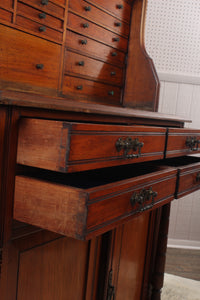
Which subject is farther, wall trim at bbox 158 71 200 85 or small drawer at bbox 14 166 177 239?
wall trim at bbox 158 71 200 85

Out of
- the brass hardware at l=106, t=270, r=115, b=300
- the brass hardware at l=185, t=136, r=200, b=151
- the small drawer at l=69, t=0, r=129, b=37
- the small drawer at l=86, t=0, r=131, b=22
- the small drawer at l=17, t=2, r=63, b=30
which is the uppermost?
the small drawer at l=86, t=0, r=131, b=22

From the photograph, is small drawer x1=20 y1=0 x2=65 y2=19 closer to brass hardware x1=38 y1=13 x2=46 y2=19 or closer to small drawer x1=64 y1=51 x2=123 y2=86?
brass hardware x1=38 y1=13 x2=46 y2=19

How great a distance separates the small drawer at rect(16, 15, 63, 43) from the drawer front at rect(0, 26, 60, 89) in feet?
0.10

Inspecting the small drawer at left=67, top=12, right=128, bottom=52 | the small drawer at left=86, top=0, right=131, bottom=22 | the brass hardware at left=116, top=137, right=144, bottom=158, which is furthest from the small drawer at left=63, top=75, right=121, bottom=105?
the brass hardware at left=116, top=137, right=144, bottom=158

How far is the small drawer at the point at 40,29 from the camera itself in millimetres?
1435

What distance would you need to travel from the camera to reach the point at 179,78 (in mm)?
3377

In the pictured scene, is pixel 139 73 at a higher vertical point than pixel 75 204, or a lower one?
higher

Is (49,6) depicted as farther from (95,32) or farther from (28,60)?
(95,32)

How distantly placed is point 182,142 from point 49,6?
88 centimetres

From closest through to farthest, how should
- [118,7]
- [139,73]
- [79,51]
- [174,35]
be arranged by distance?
[79,51], [118,7], [139,73], [174,35]

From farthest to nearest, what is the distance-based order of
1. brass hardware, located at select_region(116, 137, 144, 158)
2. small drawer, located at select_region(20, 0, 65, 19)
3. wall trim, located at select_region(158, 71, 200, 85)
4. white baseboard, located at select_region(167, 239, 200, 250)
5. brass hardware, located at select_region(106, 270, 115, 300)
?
white baseboard, located at select_region(167, 239, 200, 250), wall trim, located at select_region(158, 71, 200, 85), brass hardware, located at select_region(106, 270, 115, 300), small drawer, located at select_region(20, 0, 65, 19), brass hardware, located at select_region(116, 137, 144, 158)

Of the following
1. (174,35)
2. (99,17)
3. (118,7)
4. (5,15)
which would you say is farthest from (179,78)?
(5,15)

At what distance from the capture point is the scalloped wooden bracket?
81.7 inches

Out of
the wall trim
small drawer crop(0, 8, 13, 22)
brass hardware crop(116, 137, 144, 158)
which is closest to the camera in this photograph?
brass hardware crop(116, 137, 144, 158)
